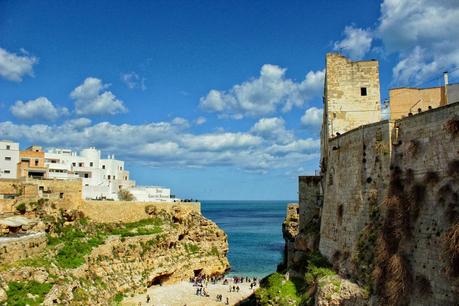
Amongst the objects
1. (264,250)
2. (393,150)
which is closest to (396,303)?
(393,150)

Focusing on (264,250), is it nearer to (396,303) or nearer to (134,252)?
(134,252)

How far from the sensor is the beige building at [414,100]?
21.6m

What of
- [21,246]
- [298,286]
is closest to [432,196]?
[298,286]

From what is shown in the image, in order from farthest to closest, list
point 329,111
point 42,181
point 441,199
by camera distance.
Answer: point 42,181
point 329,111
point 441,199

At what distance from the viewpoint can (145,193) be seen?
5591 centimetres

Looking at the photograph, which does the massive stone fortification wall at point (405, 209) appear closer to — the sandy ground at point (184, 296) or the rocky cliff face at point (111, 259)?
the sandy ground at point (184, 296)

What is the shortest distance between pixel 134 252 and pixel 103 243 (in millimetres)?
2875

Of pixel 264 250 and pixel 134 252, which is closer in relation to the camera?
pixel 134 252

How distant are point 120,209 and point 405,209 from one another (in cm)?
3126

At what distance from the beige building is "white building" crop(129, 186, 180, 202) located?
1414 inches

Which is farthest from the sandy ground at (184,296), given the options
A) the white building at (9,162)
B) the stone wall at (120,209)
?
the white building at (9,162)

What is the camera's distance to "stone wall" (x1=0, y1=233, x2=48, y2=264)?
2370 centimetres

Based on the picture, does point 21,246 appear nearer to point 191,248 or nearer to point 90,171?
point 191,248

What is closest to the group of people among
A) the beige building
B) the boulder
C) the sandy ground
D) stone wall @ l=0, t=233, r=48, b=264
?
the sandy ground
